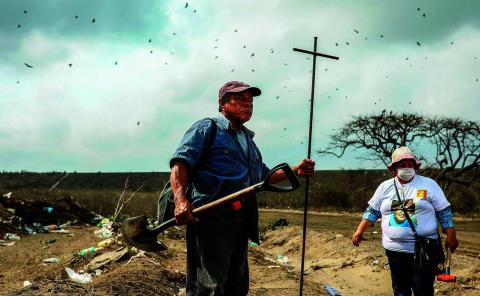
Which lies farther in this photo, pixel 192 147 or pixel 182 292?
pixel 182 292

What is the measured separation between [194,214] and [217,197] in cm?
19

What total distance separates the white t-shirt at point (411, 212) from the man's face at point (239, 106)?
1.85 m

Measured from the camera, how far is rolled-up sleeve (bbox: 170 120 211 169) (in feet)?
9.63

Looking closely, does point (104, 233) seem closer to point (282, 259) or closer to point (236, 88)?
point (282, 259)

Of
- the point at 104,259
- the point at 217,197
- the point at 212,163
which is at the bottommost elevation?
the point at 104,259

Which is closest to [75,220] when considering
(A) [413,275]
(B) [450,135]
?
(A) [413,275]

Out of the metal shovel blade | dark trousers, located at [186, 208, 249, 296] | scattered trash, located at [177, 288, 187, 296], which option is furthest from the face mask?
scattered trash, located at [177, 288, 187, 296]

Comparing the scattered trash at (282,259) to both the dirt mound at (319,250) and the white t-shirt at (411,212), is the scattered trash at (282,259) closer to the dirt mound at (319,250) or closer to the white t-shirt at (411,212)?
the dirt mound at (319,250)

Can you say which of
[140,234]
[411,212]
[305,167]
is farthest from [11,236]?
[305,167]

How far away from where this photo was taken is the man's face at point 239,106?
3.19 metres

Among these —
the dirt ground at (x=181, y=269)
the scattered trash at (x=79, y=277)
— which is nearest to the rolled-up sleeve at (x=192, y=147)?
the dirt ground at (x=181, y=269)

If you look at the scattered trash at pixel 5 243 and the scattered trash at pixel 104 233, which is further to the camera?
the scattered trash at pixel 104 233

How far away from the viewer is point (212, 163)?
302cm

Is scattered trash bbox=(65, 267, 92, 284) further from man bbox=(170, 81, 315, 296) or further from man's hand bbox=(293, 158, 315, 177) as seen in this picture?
man's hand bbox=(293, 158, 315, 177)
